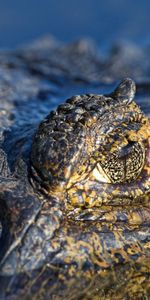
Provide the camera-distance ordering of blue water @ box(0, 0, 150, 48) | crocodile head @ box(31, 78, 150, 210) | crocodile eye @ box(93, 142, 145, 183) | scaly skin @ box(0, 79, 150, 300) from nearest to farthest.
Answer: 1. scaly skin @ box(0, 79, 150, 300)
2. crocodile head @ box(31, 78, 150, 210)
3. crocodile eye @ box(93, 142, 145, 183)
4. blue water @ box(0, 0, 150, 48)

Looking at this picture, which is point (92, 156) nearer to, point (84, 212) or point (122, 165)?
point (122, 165)

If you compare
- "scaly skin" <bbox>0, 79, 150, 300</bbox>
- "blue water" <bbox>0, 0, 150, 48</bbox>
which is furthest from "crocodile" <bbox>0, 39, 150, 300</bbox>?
"blue water" <bbox>0, 0, 150, 48</bbox>

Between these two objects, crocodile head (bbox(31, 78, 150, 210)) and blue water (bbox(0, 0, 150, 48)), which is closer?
crocodile head (bbox(31, 78, 150, 210))

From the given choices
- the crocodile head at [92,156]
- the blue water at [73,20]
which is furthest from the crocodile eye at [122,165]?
the blue water at [73,20]

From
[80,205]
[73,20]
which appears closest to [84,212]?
[80,205]

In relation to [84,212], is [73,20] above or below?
above

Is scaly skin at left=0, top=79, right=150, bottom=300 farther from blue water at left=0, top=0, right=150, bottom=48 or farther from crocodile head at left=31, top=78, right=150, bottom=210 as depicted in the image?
blue water at left=0, top=0, right=150, bottom=48

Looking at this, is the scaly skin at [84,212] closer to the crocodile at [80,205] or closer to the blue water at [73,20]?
the crocodile at [80,205]
